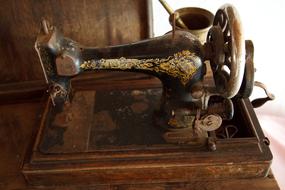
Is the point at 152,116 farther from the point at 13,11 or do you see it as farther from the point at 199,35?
the point at 13,11

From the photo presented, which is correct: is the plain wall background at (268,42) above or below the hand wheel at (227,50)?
below

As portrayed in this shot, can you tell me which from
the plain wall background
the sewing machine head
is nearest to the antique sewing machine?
the sewing machine head

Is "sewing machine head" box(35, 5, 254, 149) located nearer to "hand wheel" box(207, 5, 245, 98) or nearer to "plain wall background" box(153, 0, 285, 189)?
"hand wheel" box(207, 5, 245, 98)

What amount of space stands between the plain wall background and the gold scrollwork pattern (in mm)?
554

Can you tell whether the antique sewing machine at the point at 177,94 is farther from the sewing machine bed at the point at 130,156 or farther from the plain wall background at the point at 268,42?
the plain wall background at the point at 268,42

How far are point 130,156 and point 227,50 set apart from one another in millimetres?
380

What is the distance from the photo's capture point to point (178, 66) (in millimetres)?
1001

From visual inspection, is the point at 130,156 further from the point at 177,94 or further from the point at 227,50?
the point at 227,50

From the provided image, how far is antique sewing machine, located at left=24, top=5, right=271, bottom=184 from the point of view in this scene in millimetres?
959

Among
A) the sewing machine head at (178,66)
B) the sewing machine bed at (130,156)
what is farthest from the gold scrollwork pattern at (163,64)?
the sewing machine bed at (130,156)

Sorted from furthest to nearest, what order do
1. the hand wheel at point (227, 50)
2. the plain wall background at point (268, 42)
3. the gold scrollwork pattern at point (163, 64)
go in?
the plain wall background at point (268, 42), the gold scrollwork pattern at point (163, 64), the hand wheel at point (227, 50)

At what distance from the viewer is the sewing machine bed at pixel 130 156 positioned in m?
1.02

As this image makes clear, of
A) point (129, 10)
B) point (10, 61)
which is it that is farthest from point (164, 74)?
point (10, 61)

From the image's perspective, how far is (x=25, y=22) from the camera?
1.30 meters
